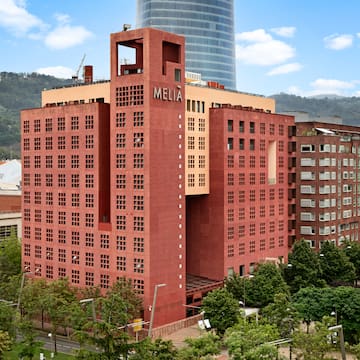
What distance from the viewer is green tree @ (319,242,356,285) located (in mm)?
109562

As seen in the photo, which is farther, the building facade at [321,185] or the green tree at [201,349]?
the building facade at [321,185]

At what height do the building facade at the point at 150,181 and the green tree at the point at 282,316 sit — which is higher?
the building facade at the point at 150,181

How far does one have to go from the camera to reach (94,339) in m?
46.2

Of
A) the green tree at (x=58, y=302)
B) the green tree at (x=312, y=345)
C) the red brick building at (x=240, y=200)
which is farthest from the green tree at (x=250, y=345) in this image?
the red brick building at (x=240, y=200)

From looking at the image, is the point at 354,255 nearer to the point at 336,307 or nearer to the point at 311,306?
the point at 311,306

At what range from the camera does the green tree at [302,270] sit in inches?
4008

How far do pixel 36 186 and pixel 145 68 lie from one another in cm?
2593

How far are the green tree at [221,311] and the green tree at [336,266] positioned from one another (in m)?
34.0

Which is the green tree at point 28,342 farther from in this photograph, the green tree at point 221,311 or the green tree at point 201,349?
the green tree at point 221,311

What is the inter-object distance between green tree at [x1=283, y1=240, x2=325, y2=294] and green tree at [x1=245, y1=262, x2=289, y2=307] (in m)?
7.35

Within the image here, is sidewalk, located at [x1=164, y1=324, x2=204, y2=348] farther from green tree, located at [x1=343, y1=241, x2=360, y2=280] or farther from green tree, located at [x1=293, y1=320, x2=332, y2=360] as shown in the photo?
green tree, located at [x1=343, y1=241, x2=360, y2=280]

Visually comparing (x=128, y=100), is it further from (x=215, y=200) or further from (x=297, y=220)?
(x=297, y=220)

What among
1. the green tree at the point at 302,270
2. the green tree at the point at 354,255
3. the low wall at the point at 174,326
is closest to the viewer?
the low wall at the point at 174,326

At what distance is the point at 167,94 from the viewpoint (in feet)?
282
